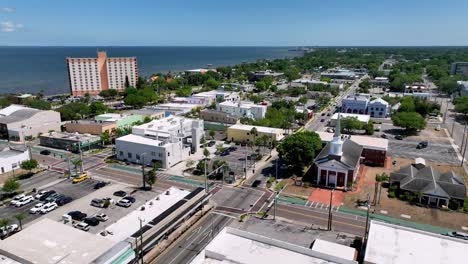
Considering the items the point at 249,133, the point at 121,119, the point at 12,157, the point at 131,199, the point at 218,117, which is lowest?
the point at 131,199

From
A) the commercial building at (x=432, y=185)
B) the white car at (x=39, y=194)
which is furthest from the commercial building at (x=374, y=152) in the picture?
the white car at (x=39, y=194)

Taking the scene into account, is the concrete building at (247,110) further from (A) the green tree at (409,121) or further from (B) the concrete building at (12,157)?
(B) the concrete building at (12,157)

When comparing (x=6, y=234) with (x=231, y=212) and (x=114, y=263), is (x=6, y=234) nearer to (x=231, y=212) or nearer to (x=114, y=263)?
(x=114, y=263)

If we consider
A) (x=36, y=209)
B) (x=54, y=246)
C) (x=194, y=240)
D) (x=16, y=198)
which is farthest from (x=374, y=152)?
(x=16, y=198)

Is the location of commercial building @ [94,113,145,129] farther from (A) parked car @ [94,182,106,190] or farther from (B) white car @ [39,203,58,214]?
(B) white car @ [39,203,58,214]

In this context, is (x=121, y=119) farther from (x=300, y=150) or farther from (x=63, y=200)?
(x=300, y=150)

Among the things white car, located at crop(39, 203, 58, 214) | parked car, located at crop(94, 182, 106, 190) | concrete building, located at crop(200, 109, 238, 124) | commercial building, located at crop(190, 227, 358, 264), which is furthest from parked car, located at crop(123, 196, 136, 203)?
concrete building, located at crop(200, 109, 238, 124)
